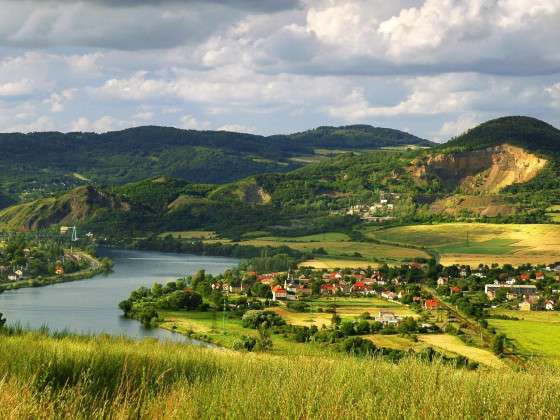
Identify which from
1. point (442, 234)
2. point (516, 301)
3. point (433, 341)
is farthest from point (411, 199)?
point (433, 341)

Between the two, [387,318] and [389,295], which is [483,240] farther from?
[387,318]

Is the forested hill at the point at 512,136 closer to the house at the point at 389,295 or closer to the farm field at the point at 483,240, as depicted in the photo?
the farm field at the point at 483,240

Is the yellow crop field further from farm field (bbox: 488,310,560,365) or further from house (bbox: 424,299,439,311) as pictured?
house (bbox: 424,299,439,311)

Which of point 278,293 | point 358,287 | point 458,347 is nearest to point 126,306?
point 278,293

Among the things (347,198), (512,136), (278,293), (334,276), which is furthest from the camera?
(512,136)

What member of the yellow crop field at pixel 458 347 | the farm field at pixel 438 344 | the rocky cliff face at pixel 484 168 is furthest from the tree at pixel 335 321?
the rocky cliff face at pixel 484 168
